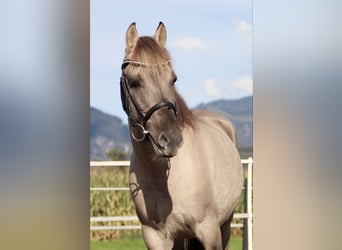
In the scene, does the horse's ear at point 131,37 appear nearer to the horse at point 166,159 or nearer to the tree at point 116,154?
the horse at point 166,159

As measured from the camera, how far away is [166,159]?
7.98 feet

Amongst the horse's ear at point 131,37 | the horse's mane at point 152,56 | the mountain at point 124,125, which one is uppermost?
the horse's ear at point 131,37

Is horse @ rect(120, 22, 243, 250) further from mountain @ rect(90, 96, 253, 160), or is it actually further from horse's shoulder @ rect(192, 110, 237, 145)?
mountain @ rect(90, 96, 253, 160)

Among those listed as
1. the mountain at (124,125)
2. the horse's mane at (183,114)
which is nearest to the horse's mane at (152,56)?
the horse's mane at (183,114)

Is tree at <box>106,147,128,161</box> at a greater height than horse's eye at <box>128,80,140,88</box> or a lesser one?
lesser

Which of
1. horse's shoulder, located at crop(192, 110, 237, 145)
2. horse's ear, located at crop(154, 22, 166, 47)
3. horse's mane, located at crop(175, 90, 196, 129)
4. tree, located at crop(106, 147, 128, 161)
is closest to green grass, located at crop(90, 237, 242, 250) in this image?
tree, located at crop(106, 147, 128, 161)

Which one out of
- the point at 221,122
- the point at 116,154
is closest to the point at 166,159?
the point at 221,122

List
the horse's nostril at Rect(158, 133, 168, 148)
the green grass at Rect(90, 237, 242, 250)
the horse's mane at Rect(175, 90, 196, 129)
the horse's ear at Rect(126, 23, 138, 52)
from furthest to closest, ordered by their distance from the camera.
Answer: the green grass at Rect(90, 237, 242, 250) < the horse's mane at Rect(175, 90, 196, 129) < the horse's ear at Rect(126, 23, 138, 52) < the horse's nostril at Rect(158, 133, 168, 148)

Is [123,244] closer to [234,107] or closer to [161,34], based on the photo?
[234,107]

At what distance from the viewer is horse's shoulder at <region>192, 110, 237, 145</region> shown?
Answer: 3438 mm

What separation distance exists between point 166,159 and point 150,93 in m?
0.42

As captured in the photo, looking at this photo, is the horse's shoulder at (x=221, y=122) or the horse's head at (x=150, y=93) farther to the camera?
the horse's shoulder at (x=221, y=122)

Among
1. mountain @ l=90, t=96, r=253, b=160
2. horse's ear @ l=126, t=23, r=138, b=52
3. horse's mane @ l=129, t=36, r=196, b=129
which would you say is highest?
horse's ear @ l=126, t=23, r=138, b=52

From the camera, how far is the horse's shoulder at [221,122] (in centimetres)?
344
